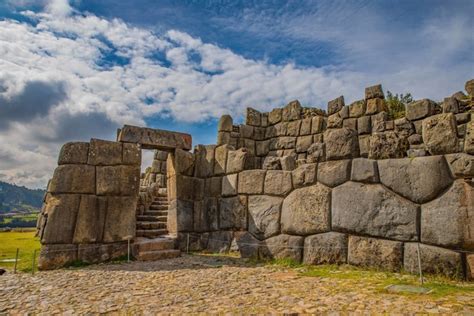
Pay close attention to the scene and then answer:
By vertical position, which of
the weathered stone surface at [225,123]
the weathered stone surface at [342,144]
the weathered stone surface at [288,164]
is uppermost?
the weathered stone surface at [225,123]

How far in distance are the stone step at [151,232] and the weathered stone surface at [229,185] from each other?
234 cm

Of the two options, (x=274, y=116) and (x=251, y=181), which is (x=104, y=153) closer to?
(x=251, y=181)

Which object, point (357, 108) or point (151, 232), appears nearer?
point (151, 232)

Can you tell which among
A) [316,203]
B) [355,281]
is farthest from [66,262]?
[355,281]

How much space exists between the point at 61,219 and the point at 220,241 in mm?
3610

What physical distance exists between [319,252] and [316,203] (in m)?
0.89

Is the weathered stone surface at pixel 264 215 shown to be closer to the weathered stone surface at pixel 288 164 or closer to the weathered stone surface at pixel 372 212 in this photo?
the weathered stone surface at pixel 288 164

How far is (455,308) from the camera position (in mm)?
3283

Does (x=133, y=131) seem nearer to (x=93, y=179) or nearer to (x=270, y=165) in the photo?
(x=93, y=179)

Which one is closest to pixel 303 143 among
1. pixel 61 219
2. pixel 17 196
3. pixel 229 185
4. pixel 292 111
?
pixel 292 111

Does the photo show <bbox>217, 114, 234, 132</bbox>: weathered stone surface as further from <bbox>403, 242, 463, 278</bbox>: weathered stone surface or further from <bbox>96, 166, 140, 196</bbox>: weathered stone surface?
<bbox>403, 242, 463, 278</bbox>: weathered stone surface

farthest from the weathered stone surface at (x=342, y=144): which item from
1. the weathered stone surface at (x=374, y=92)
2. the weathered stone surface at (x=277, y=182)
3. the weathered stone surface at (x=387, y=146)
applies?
the weathered stone surface at (x=374, y=92)

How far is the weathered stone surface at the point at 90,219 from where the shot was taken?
709 cm

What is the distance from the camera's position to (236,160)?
8234mm
